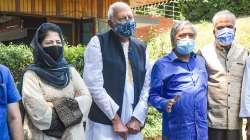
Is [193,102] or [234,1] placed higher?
[234,1]

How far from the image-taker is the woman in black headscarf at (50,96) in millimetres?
4500

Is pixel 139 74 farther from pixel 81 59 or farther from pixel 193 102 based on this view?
pixel 81 59

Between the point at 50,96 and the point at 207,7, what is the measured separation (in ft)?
65.2

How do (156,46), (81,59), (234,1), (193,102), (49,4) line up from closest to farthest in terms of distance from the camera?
(193,102)
(81,59)
(49,4)
(156,46)
(234,1)

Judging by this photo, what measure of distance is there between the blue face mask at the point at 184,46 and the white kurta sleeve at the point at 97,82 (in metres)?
0.76

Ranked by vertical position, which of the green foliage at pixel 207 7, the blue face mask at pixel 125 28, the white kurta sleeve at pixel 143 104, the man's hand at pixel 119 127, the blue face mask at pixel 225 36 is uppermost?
the green foliage at pixel 207 7

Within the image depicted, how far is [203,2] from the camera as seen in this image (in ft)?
78.5

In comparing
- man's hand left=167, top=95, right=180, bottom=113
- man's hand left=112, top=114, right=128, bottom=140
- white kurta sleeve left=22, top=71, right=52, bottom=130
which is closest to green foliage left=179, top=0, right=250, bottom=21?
man's hand left=167, top=95, right=180, bottom=113

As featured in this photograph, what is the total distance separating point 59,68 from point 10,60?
11.8 feet

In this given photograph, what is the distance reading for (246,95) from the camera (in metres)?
5.23

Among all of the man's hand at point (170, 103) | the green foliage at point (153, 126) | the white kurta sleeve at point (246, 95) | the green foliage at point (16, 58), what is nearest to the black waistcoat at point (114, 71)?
the man's hand at point (170, 103)

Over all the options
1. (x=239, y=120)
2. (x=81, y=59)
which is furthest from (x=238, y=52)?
(x=81, y=59)

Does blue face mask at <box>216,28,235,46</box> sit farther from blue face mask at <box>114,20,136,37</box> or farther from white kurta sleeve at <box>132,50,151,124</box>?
blue face mask at <box>114,20,136,37</box>

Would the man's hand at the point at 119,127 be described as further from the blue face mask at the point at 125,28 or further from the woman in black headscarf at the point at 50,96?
the blue face mask at the point at 125,28
